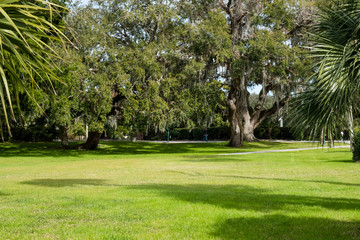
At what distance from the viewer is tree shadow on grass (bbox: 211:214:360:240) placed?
5.13m

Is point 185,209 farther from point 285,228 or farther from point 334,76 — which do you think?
point 334,76

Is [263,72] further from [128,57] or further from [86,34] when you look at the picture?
[86,34]

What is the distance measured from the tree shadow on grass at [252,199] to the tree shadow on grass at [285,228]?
2.51 feet

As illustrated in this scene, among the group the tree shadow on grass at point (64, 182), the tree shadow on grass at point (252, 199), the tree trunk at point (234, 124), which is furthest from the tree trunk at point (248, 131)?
the tree shadow on grass at point (252, 199)

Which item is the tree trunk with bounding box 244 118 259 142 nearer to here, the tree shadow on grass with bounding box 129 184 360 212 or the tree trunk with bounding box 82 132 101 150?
the tree trunk with bounding box 82 132 101 150

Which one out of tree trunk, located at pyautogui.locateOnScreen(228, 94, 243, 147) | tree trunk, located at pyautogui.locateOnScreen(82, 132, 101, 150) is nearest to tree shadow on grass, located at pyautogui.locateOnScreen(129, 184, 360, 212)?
tree trunk, located at pyautogui.locateOnScreen(228, 94, 243, 147)

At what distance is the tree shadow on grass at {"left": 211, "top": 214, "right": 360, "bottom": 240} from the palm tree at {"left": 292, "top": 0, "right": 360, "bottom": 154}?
1.62 meters

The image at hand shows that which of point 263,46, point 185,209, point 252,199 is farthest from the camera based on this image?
point 263,46

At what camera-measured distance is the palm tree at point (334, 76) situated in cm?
606

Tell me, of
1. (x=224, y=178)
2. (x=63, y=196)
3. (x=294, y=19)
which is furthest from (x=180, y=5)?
(x=63, y=196)

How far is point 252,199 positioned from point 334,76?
3.09 m

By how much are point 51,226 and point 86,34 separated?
65.8ft

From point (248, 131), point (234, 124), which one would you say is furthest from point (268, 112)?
point (234, 124)

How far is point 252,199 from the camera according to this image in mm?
7793
